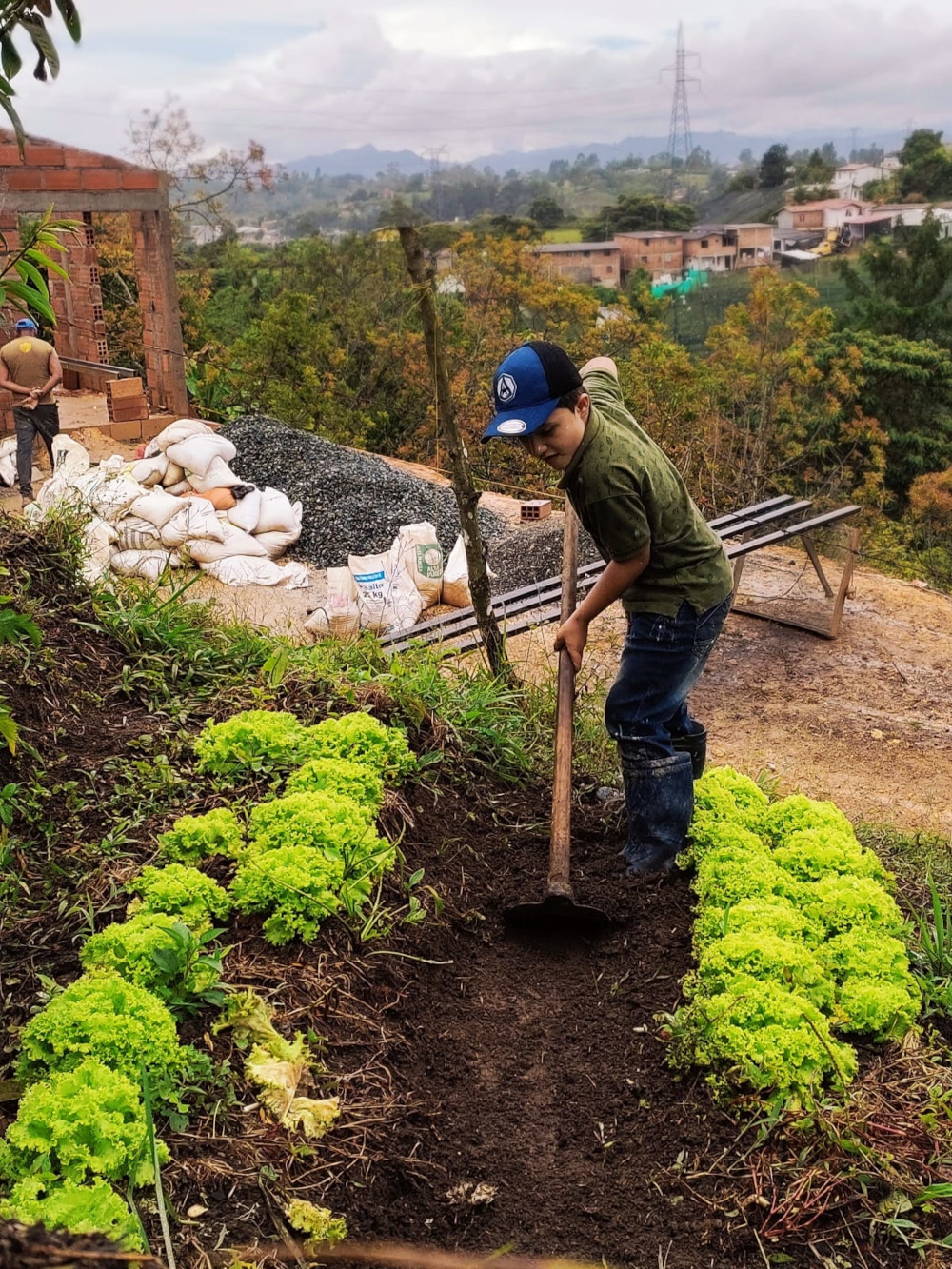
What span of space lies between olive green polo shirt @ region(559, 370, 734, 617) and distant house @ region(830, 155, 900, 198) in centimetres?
7155

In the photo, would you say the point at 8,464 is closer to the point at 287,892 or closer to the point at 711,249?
the point at 287,892

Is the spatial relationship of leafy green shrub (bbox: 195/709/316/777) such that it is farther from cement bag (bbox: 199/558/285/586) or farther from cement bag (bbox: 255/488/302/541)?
cement bag (bbox: 255/488/302/541)

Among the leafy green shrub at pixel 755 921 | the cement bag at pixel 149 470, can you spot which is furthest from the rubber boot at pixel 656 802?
the cement bag at pixel 149 470

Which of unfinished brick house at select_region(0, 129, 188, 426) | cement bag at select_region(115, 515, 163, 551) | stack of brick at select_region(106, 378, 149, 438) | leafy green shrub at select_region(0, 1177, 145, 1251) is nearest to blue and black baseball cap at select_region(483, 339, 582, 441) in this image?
leafy green shrub at select_region(0, 1177, 145, 1251)

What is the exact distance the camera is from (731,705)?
769cm

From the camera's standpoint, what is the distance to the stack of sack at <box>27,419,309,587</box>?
376 inches

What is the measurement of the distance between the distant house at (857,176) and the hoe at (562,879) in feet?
235

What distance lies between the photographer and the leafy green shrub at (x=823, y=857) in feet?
11.6

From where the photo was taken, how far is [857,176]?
72.1 metres

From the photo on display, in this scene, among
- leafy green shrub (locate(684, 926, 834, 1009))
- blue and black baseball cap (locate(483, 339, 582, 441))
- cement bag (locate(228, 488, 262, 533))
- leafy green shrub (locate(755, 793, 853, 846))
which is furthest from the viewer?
cement bag (locate(228, 488, 262, 533))

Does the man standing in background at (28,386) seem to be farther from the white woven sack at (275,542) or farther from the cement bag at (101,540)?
the white woven sack at (275,542)

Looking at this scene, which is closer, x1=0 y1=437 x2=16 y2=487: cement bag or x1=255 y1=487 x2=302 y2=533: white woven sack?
x1=255 y1=487 x2=302 y2=533: white woven sack

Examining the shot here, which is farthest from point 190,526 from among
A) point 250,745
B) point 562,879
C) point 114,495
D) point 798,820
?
point 798,820

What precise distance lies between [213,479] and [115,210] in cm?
443
